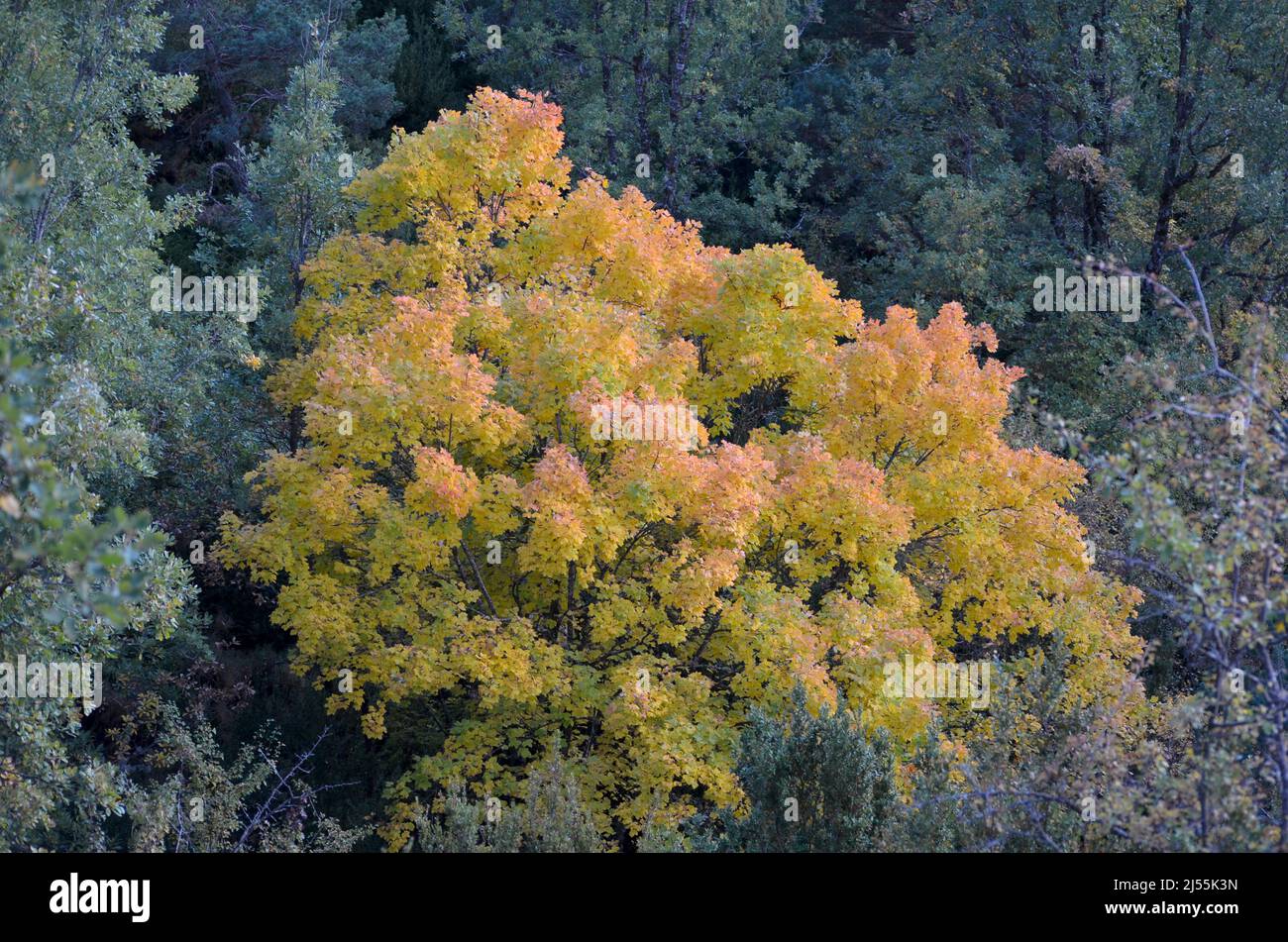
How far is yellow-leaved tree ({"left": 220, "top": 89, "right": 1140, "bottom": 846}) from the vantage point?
14.5 m

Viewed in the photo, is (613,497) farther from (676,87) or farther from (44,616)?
(676,87)

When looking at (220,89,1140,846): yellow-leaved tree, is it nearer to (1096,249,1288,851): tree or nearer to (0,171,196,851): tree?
(0,171,196,851): tree

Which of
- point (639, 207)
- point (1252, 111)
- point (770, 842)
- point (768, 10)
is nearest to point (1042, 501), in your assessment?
point (639, 207)

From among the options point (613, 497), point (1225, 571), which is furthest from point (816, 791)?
point (1225, 571)

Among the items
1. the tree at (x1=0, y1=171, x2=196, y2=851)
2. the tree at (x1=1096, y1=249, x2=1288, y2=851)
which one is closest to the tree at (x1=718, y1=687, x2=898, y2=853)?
the tree at (x1=1096, y1=249, x2=1288, y2=851)

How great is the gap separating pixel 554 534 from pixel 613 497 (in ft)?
3.43

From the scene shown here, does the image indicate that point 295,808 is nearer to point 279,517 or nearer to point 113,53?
point 279,517

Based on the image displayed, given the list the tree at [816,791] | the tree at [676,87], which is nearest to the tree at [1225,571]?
the tree at [816,791]

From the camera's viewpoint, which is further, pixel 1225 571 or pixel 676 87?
pixel 676 87

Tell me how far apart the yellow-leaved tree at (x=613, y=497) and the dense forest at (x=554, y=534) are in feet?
0.20

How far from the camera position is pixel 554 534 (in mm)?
13883

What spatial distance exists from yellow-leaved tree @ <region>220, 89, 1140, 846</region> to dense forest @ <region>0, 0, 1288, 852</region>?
61 mm

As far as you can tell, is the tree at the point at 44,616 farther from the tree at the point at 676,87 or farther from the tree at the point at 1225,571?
the tree at the point at 676,87

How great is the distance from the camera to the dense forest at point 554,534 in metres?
10.9
